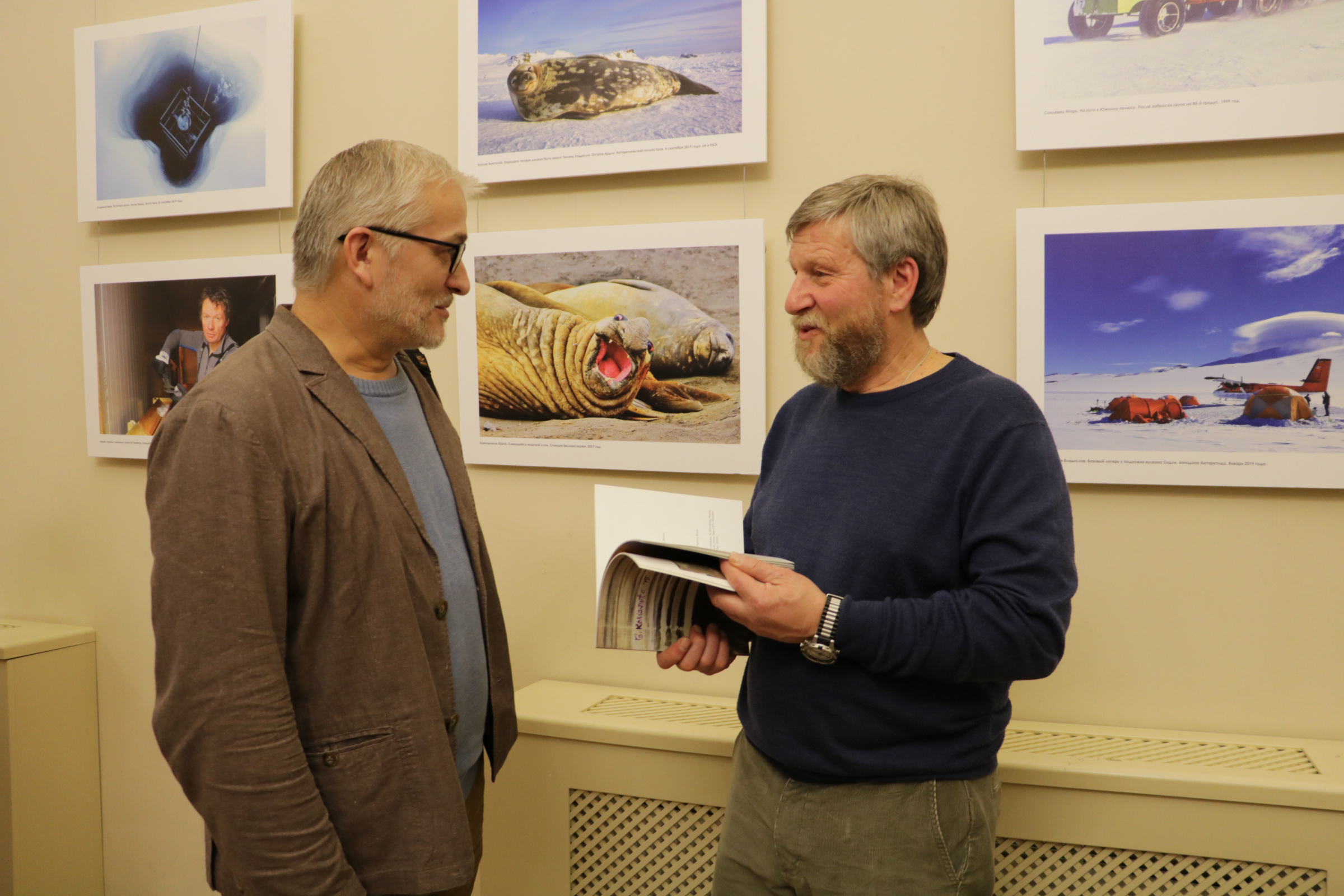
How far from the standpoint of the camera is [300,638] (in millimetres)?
1318

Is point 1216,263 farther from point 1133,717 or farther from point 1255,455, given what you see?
point 1133,717

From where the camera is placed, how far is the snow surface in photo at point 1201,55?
1891 mm

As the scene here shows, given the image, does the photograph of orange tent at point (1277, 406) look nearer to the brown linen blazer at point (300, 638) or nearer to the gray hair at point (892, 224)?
the gray hair at point (892, 224)

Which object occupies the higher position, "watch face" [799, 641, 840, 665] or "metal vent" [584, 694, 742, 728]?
"watch face" [799, 641, 840, 665]

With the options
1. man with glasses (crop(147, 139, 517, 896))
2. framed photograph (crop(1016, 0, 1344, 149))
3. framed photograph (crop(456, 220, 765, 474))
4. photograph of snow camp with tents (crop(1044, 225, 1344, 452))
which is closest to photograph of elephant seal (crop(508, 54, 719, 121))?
framed photograph (crop(456, 220, 765, 474))

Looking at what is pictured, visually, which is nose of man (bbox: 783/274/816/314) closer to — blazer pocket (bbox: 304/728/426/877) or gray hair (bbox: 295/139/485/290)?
gray hair (bbox: 295/139/485/290)

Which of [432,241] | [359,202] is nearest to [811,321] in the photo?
[432,241]

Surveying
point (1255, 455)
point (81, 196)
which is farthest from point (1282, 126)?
point (81, 196)

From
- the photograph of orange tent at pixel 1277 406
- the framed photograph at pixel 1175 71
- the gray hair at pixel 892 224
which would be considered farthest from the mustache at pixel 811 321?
the photograph of orange tent at pixel 1277 406

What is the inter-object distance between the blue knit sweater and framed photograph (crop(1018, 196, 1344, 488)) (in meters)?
0.73

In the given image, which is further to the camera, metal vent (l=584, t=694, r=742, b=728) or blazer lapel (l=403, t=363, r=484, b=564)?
metal vent (l=584, t=694, r=742, b=728)

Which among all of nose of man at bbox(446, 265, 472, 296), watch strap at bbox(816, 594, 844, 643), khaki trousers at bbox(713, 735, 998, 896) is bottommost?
khaki trousers at bbox(713, 735, 998, 896)

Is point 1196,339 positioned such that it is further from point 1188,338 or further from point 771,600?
point 771,600

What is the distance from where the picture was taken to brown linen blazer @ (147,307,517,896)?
3.98 ft
